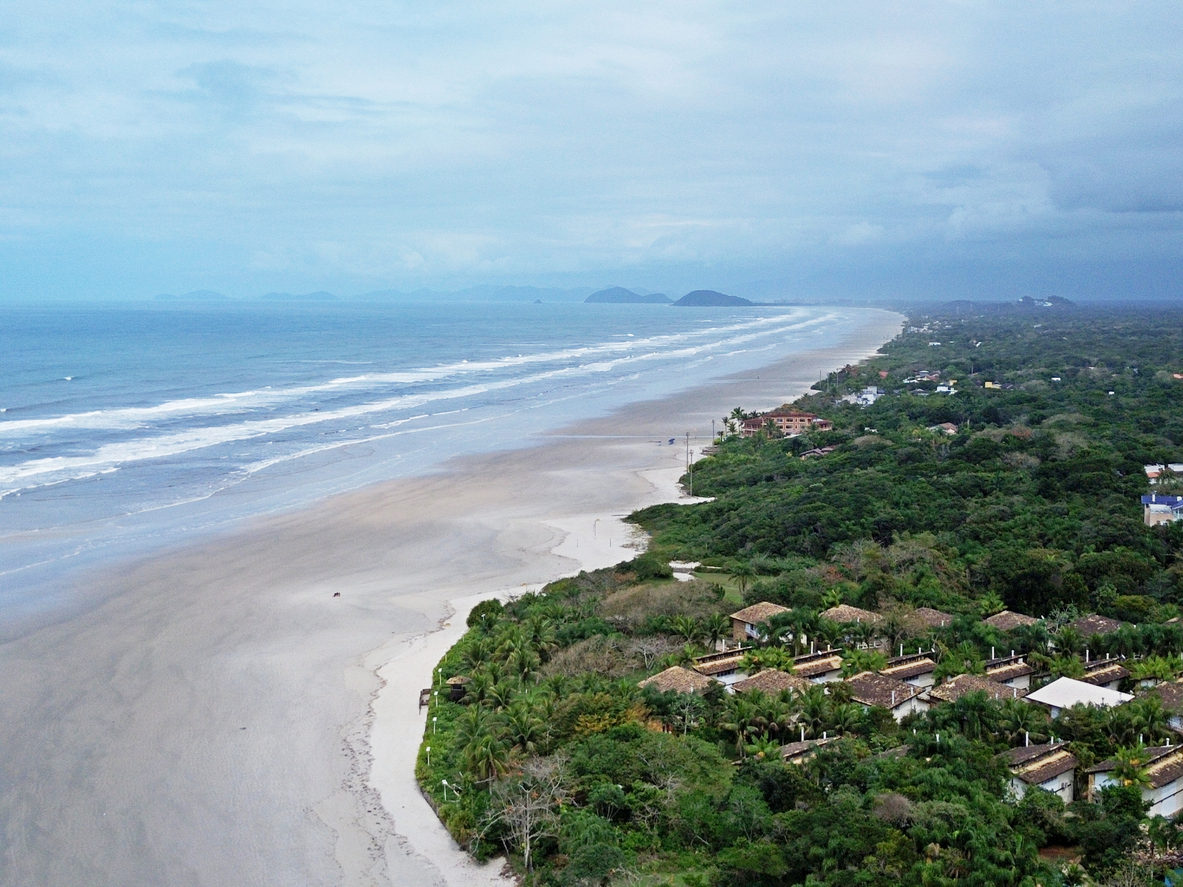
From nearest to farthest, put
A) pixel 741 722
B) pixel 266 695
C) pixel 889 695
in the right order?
pixel 741 722, pixel 889 695, pixel 266 695

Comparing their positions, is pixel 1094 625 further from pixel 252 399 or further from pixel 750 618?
pixel 252 399

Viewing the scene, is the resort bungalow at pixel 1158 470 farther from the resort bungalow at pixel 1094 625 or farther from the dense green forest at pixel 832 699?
the resort bungalow at pixel 1094 625

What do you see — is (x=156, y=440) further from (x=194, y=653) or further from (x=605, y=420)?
(x=194, y=653)

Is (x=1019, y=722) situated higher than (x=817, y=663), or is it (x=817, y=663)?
(x=1019, y=722)

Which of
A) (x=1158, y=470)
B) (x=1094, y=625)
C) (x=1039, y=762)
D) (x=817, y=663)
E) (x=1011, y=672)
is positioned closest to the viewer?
(x=1039, y=762)

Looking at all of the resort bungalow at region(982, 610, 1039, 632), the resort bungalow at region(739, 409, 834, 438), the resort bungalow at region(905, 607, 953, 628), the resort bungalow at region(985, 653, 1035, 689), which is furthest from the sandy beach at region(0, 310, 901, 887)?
the resort bungalow at region(739, 409, 834, 438)

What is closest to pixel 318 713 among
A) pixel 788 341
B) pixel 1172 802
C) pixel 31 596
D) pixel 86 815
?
pixel 86 815

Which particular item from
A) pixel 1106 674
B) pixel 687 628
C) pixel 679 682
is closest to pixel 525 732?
pixel 679 682
